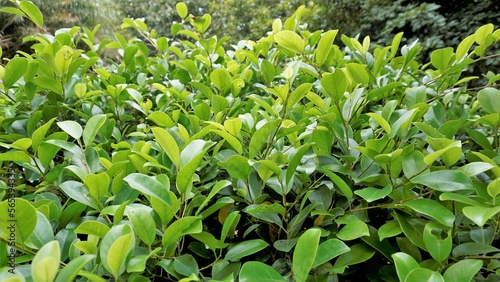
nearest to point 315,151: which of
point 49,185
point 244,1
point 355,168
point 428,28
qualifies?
point 355,168

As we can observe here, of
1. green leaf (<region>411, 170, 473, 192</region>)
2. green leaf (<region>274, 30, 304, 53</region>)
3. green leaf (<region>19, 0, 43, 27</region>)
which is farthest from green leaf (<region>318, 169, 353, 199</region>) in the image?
green leaf (<region>19, 0, 43, 27</region>)

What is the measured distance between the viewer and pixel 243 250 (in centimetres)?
53

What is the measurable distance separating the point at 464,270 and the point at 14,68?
93 cm

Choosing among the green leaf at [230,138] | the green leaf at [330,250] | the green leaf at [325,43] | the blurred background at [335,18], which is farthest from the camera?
the blurred background at [335,18]

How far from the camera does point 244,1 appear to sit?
22.8ft

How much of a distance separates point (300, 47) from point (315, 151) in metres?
0.25

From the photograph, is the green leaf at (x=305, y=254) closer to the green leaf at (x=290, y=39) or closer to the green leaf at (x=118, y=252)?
the green leaf at (x=118, y=252)

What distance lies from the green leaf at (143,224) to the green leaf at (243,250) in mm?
127

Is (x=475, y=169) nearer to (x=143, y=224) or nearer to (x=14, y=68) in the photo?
(x=143, y=224)

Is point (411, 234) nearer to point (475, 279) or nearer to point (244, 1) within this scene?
point (475, 279)

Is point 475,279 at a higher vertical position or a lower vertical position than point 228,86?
lower

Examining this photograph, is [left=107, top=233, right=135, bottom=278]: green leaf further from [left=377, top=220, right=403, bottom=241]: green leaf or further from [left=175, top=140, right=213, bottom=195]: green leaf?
[left=377, top=220, right=403, bottom=241]: green leaf

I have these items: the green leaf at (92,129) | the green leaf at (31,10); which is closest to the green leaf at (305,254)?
the green leaf at (92,129)

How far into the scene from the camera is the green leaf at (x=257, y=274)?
0.43 metres
